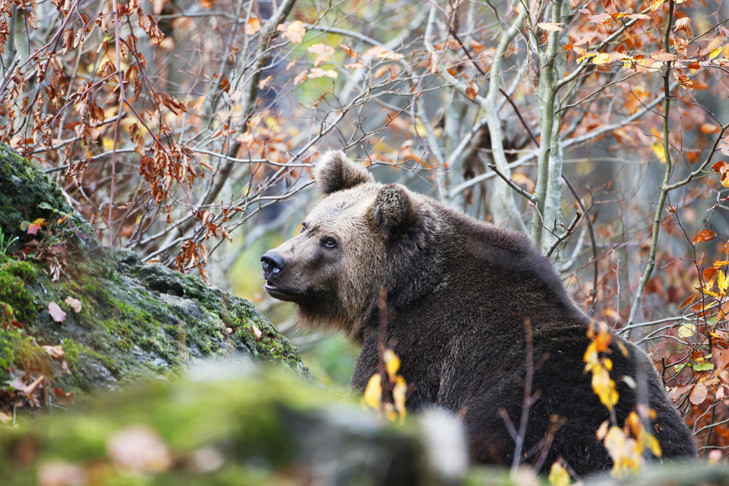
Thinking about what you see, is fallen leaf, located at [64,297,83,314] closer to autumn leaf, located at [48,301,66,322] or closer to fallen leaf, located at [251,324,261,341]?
autumn leaf, located at [48,301,66,322]

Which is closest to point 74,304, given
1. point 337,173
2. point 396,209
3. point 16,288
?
point 16,288

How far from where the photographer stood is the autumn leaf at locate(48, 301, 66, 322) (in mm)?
4277

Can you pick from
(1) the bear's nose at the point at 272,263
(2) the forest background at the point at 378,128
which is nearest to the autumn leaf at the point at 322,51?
(2) the forest background at the point at 378,128

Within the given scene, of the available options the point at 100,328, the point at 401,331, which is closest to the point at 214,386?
the point at 100,328

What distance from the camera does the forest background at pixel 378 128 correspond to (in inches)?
246

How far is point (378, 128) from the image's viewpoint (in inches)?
398

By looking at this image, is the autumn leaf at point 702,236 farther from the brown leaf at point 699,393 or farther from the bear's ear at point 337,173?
the bear's ear at point 337,173

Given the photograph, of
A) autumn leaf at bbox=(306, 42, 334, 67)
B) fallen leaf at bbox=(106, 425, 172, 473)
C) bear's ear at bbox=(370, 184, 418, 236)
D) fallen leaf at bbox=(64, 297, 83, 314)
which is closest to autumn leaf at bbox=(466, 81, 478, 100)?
autumn leaf at bbox=(306, 42, 334, 67)

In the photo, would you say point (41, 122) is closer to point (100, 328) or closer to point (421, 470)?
point (100, 328)

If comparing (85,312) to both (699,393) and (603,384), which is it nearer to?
(603,384)

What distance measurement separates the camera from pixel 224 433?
2176 millimetres

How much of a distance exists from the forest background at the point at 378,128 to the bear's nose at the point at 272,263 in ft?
2.01

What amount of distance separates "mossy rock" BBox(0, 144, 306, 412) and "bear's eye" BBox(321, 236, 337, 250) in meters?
1.05

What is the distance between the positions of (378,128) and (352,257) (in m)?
4.08
